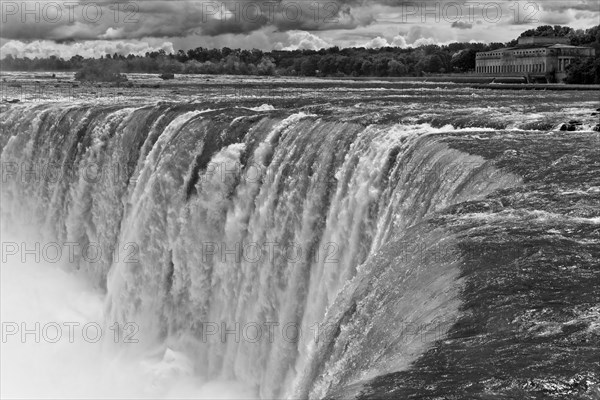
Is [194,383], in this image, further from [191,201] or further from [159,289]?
[191,201]

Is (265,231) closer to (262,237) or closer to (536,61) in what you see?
(262,237)

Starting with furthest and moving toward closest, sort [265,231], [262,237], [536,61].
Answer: [536,61] → [262,237] → [265,231]

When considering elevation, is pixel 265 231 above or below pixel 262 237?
above

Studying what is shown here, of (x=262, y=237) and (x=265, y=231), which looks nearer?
(x=265, y=231)

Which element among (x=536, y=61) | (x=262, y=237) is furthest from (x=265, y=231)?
(x=536, y=61)

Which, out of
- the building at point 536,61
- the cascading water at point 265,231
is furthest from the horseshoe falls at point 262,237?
the building at point 536,61

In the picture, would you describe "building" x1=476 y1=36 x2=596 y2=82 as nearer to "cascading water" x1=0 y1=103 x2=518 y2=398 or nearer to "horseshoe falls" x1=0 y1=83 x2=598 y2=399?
"horseshoe falls" x1=0 y1=83 x2=598 y2=399

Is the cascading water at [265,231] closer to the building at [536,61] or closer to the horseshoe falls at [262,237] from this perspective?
the horseshoe falls at [262,237]
